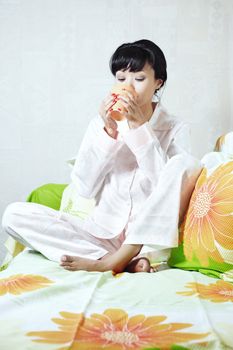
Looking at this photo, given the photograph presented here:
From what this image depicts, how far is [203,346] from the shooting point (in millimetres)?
973

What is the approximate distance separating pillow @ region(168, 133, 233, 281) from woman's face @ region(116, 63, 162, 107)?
0.35 metres

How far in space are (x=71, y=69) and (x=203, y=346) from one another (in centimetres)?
191

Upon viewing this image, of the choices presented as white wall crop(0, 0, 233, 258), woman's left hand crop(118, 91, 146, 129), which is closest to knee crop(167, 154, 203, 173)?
woman's left hand crop(118, 91, 146, 129)

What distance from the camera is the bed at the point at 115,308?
98 centimetres

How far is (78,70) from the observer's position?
105 inches

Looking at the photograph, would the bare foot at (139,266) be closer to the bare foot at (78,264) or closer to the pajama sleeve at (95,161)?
the bare foot at (78,264)

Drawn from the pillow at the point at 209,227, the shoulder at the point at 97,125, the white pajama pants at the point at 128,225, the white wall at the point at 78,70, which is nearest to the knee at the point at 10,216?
the white pajama pants at the point at 128,225

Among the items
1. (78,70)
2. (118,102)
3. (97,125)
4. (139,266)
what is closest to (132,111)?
(118,102)

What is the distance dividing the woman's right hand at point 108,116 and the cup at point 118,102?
1 cm

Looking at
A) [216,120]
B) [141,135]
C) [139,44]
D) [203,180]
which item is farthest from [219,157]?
[216,120]

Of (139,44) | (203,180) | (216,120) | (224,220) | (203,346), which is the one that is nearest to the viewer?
(203,346)

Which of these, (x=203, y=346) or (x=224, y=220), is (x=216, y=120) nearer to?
(x=224, y=220)

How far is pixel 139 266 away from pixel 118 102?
1.75ft

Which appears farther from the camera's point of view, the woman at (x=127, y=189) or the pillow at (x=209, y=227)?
the woman at (x=127, y=189)
